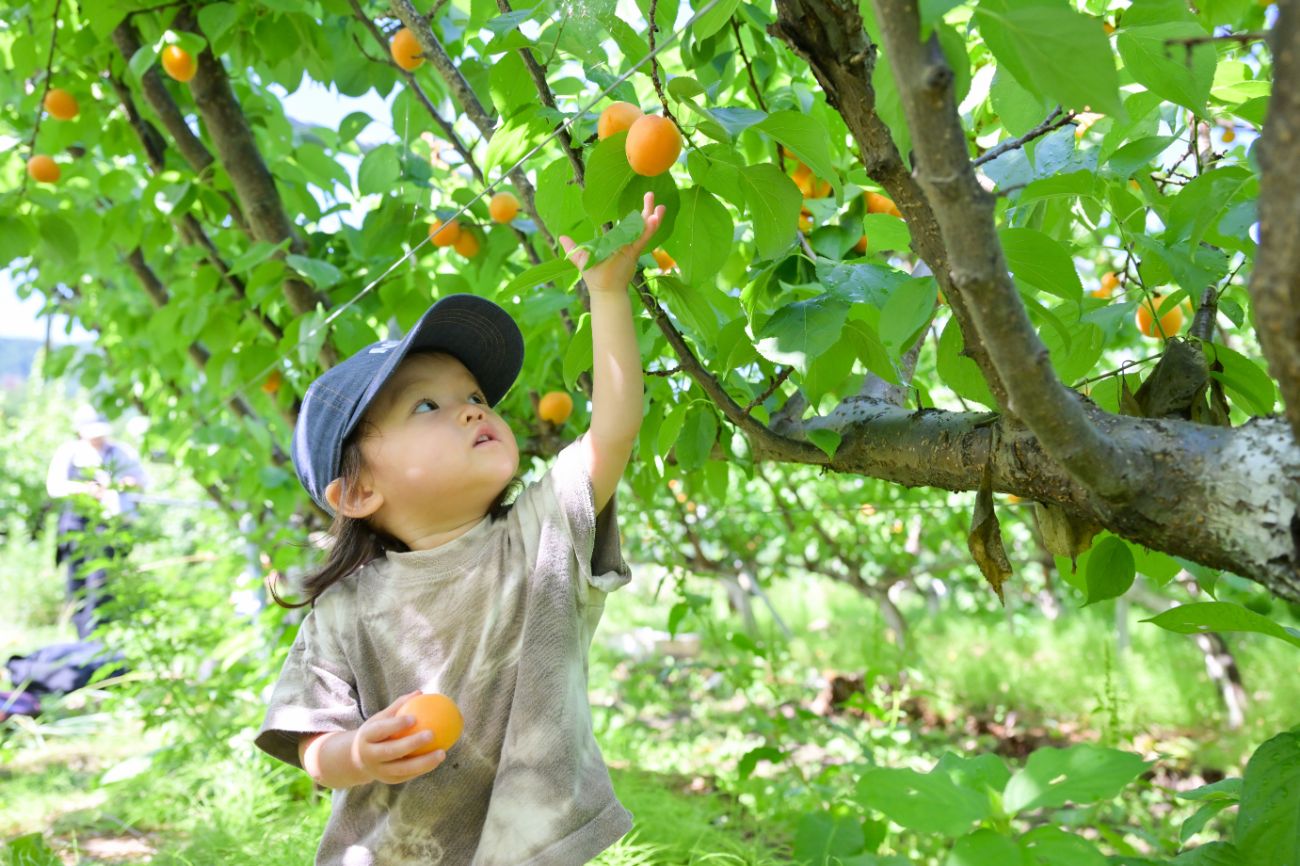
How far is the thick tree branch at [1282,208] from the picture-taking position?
1.68 feet

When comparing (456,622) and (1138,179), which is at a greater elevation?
(1138,179)

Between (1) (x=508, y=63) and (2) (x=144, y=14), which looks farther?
(2) (x=144, y=14)

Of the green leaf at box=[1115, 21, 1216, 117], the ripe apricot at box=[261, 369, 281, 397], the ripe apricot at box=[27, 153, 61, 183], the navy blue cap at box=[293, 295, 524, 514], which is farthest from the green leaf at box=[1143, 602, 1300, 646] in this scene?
the ripe apricot at box=[27, 153, 61, 183]

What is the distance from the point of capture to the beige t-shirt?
1204mm

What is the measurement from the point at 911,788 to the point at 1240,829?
35cm

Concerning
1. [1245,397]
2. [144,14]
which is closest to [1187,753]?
[1245,397]

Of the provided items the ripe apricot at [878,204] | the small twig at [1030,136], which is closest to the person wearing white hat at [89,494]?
the ripe apricot at [878,204]

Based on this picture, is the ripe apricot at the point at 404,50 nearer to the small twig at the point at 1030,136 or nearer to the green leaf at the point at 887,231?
the green leaf at the point at 887,231

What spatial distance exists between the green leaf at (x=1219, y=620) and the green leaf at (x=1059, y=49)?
1.51 ft

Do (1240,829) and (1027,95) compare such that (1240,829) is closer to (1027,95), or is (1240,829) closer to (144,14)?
(1027,95)

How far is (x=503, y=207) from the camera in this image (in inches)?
77.1

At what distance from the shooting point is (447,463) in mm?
1280

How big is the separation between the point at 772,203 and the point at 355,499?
0.67 m

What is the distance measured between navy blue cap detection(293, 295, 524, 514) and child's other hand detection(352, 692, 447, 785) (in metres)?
0.38
